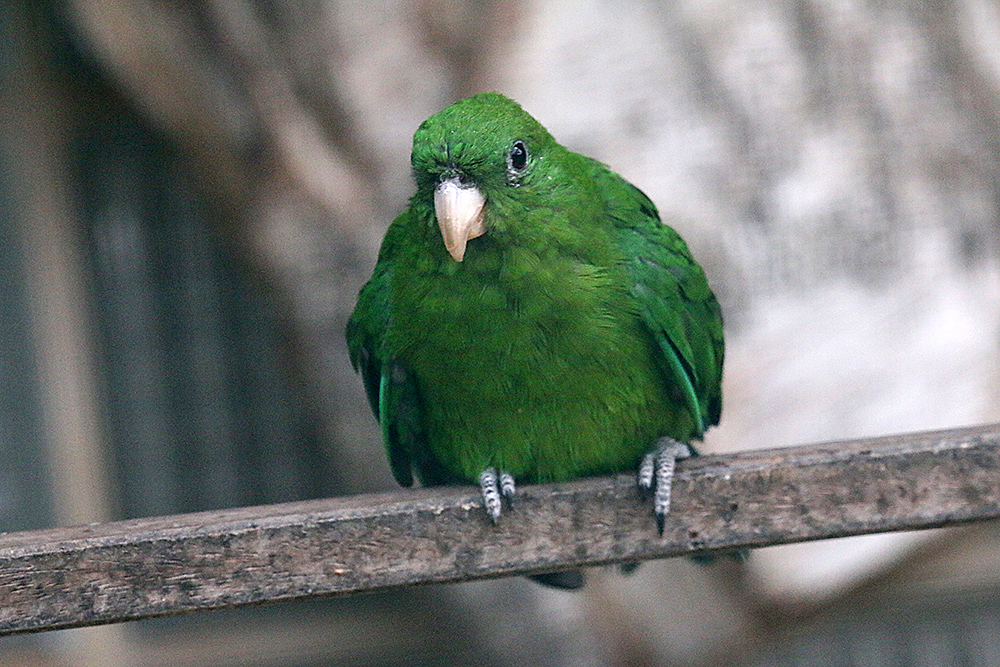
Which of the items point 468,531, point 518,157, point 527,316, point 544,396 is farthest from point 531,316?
point 468,531

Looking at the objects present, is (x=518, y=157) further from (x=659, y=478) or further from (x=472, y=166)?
(x=659, y=478)

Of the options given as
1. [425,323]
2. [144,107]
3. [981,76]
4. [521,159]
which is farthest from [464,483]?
[981,76]

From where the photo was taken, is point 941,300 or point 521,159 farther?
point 941,300

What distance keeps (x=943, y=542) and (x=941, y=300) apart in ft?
2.11

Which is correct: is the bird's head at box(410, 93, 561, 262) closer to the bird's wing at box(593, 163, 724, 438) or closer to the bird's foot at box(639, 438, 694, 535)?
the bird's wing at box(593, 163, 724, 438)

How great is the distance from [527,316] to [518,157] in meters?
0.27

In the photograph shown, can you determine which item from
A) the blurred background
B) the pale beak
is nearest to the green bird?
the pale beak

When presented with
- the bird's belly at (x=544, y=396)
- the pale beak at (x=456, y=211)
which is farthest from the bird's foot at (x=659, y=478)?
the pale beak at (x=456, y=211)

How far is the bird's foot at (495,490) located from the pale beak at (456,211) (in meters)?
0.37

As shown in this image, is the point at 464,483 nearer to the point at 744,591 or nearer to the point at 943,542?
the point at 744,591

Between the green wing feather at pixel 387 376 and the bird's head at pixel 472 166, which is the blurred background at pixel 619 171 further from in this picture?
the bird's head at pixel 472 166

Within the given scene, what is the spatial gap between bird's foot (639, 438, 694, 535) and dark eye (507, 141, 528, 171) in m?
0.53

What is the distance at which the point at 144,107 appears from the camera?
2.92 meters

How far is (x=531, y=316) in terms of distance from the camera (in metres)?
1.95
